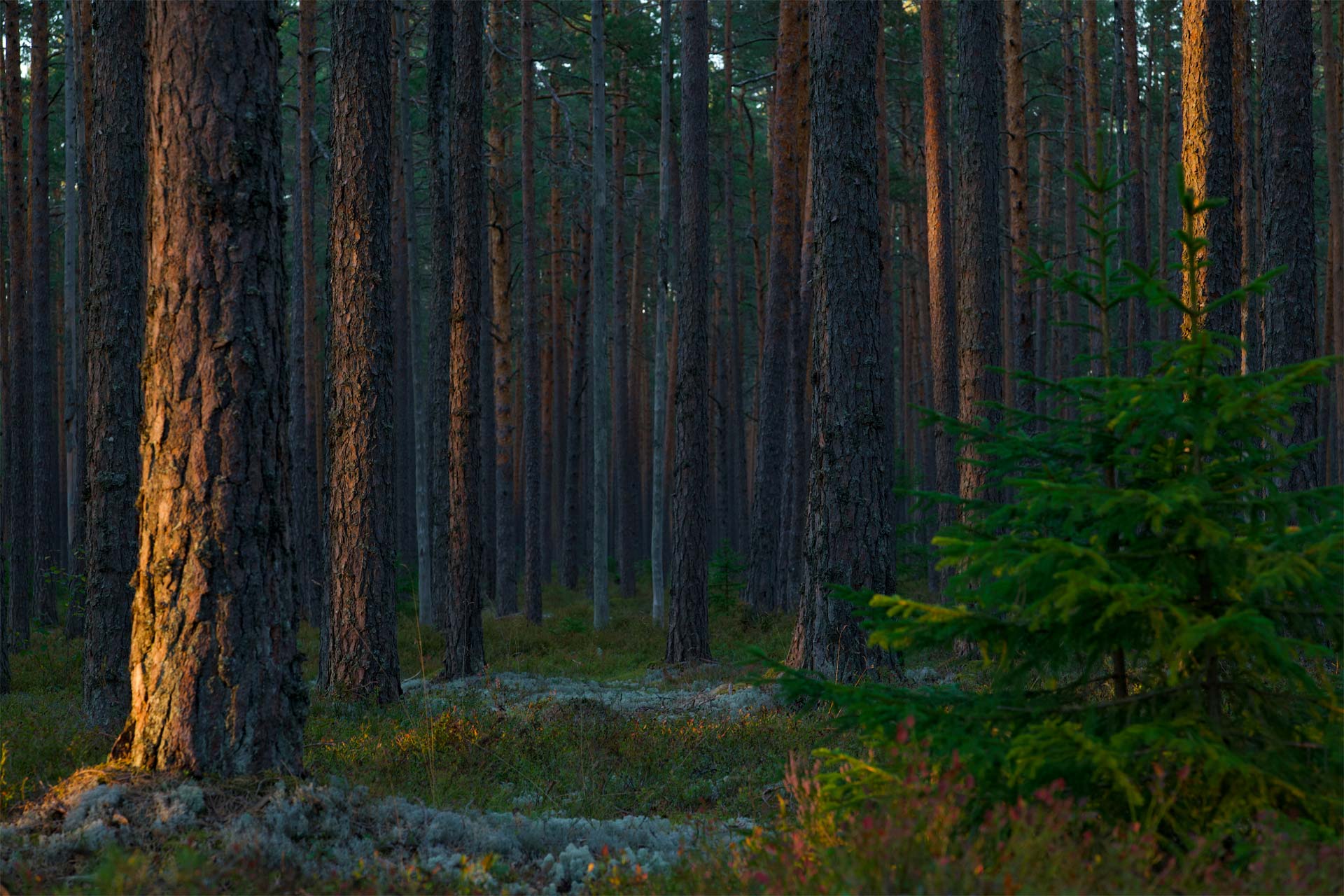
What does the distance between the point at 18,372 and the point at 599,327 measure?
33.8ft

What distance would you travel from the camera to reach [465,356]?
40.7ft

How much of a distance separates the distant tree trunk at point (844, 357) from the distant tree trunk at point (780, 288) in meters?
7.40

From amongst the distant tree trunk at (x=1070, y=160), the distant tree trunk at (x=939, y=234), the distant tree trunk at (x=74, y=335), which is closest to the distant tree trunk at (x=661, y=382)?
the distant tree trunk at (x=939, y=234)

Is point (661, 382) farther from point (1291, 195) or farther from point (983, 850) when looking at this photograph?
point (983, 850)

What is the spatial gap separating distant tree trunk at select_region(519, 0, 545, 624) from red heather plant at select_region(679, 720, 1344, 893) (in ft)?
49.1

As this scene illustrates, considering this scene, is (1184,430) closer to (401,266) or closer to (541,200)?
(401,266)

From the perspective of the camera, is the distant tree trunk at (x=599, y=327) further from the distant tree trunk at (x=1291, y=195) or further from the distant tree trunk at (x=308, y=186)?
the distant tree trunk at (x=1291, y=195)

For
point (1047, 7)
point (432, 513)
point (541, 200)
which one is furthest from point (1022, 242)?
point (1047, 7)

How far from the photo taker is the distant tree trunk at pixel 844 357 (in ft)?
30.8

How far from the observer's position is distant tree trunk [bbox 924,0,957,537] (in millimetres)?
17094

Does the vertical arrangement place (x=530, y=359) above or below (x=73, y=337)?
above

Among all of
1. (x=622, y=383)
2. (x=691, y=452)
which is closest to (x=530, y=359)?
(x=622, y=383)

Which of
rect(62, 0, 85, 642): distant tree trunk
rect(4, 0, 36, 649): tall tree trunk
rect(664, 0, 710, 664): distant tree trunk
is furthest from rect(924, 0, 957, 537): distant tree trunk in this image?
rect(4, 0, 36, 649): tall tree trunk

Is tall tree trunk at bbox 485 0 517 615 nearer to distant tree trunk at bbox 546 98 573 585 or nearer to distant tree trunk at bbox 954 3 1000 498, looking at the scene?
distant tree trunk at bbox 546 98 573 585
